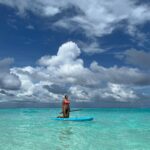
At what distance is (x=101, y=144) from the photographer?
45.1 ft

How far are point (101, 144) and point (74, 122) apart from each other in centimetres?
1151

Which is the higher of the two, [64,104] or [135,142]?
[64,104]

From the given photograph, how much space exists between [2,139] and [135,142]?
657 centimetres

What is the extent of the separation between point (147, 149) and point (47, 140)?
4904mm

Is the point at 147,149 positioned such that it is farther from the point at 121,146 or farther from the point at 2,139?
the point at 2,139

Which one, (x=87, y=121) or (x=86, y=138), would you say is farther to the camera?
(x=87, y=121)

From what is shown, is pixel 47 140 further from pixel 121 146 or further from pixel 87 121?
pixel 87 121

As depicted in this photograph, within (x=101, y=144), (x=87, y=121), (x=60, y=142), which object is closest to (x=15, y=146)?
(x=60, y=142)

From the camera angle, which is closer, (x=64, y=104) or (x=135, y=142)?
(x=135, y=142)

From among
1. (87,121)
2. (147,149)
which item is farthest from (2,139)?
(87,121)

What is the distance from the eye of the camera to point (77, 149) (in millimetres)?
12602

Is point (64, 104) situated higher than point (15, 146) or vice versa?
point (64, 104)

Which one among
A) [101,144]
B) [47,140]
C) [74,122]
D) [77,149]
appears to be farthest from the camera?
[74,122]

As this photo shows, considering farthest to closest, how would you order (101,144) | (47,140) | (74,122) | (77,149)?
(74,122), (47,140), (101,144), (77,149)
